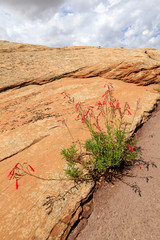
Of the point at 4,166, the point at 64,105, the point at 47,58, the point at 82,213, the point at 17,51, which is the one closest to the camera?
the point at 82,213

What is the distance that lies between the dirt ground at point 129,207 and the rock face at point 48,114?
0.23 meters

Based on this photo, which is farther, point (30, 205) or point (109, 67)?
point (109, 67)

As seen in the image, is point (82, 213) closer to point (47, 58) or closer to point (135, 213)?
point (135, 213)

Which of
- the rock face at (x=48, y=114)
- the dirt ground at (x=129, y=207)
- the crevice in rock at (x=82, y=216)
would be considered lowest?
the dirt ground at (x=129, y=207)

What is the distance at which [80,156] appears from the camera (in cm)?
254

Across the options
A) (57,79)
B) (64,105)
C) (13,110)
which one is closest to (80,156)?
(64,105)

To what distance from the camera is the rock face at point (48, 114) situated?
173 centimetres

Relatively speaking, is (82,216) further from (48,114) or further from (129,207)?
(48,114)

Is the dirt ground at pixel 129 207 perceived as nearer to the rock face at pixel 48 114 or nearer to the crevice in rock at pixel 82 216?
the crevice in rock at pixel 82 216

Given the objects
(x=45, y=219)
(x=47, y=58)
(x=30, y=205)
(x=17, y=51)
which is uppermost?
(x=17, y=51)

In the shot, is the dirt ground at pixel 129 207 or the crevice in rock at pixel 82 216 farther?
the crevice in rock at pixel 82 216

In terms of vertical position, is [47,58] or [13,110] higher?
[47,58]

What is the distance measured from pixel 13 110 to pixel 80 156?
3184mm

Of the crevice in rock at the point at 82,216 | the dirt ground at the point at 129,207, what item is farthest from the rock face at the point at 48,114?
the dirt ground at the point at 129,207
